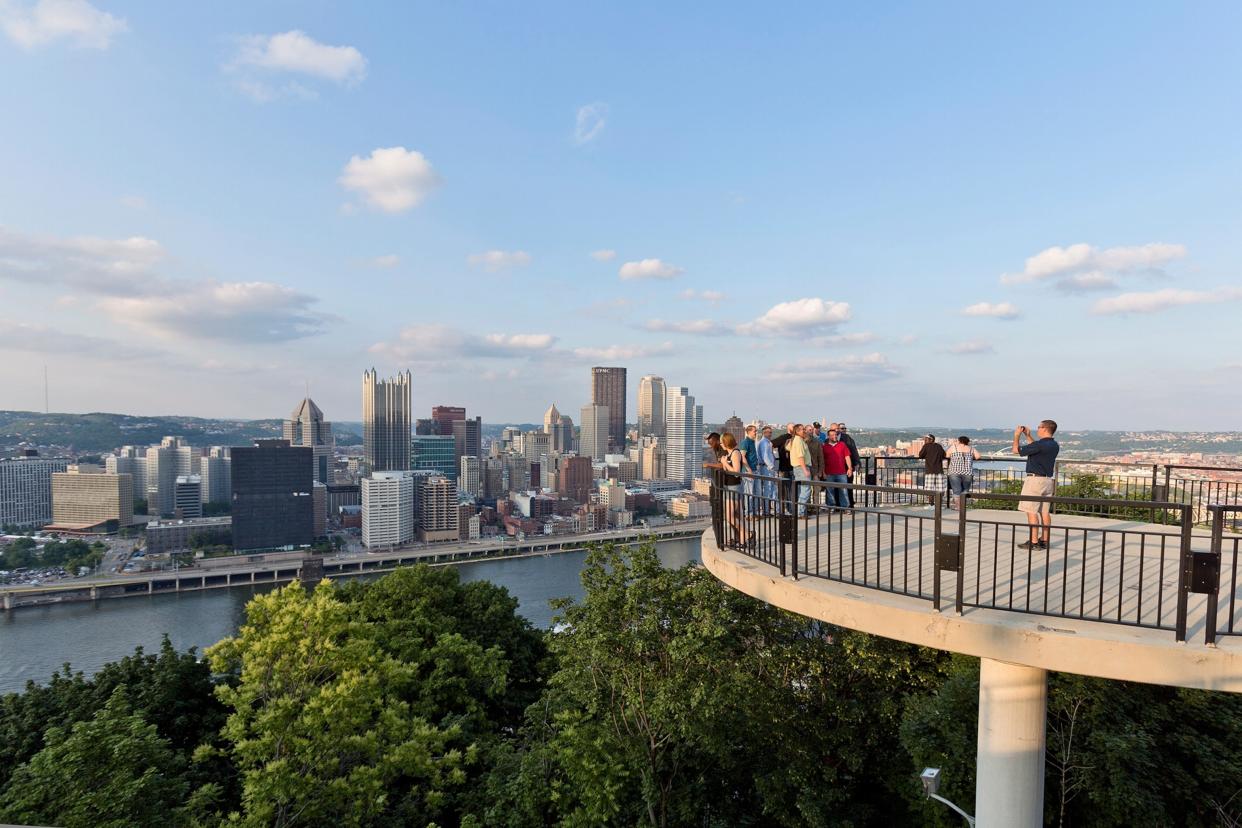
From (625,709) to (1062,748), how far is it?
21.3ft

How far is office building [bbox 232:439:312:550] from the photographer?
10544cm

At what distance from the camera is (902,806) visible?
1191 cm

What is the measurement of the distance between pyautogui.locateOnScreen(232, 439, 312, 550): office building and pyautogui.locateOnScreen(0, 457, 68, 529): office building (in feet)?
158

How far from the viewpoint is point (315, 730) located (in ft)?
35.1

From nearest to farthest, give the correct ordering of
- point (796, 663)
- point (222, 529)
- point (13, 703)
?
1. point (796, 663)
2. point (13, 703)
3. point (222, 529)

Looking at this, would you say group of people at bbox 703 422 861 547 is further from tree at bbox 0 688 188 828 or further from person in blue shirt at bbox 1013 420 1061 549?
tree at bbox 0 688 188 828

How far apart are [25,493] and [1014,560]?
168 meters

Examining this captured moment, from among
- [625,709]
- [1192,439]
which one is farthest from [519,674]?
[1192,439]

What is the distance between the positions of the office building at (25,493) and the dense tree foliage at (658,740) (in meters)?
148

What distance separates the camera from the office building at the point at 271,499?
10544 cm

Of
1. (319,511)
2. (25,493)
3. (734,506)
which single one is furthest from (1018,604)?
(25,493)

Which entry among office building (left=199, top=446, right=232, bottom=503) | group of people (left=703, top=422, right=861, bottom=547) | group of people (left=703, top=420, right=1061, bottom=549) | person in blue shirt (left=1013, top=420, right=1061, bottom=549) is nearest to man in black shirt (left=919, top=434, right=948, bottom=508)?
group of people (left=703, top=420, right=1061, bottom=549)

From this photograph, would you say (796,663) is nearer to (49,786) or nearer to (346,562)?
(49,786)

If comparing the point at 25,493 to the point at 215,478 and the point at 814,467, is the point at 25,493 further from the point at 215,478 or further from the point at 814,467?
the point at 814,467
